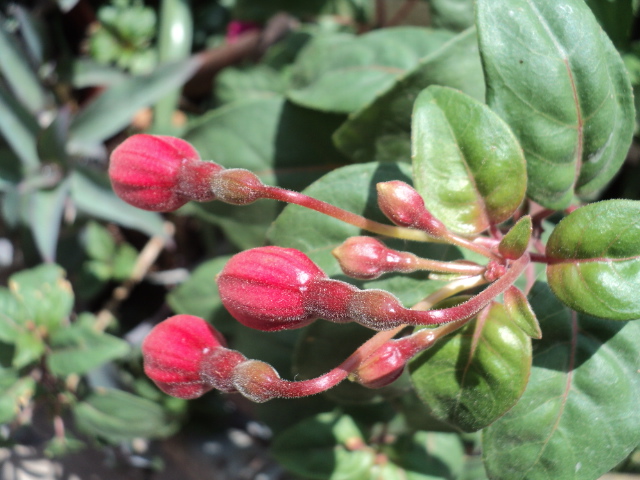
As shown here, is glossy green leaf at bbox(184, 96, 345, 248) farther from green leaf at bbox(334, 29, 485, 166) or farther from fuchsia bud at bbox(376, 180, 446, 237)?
fuchsia bud at bbox(376, 180, 446, 237)

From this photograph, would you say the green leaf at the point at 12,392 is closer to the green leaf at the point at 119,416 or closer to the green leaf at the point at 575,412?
the green leaf at the point at 119,416

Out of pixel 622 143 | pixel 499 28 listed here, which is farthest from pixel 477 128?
pixel 622 143

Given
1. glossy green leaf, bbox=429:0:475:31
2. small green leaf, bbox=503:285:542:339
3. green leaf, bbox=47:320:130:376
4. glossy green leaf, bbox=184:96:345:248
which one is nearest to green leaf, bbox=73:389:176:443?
green leaf, bbox=47:320:130:376

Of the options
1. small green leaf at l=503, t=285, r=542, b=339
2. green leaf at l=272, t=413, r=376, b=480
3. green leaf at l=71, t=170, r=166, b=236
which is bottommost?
green leaf at l=272, t=413, r=376, b=480

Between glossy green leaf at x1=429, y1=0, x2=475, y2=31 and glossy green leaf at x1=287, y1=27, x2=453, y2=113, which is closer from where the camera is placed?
glossy green leaf at x1=287, y1=27, x2=453, y2=113

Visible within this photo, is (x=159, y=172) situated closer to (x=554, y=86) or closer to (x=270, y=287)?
(x=270, y=287)

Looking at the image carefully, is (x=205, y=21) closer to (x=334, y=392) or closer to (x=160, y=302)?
(x=160, y=302)

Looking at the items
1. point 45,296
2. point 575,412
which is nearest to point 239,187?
point 575,412
